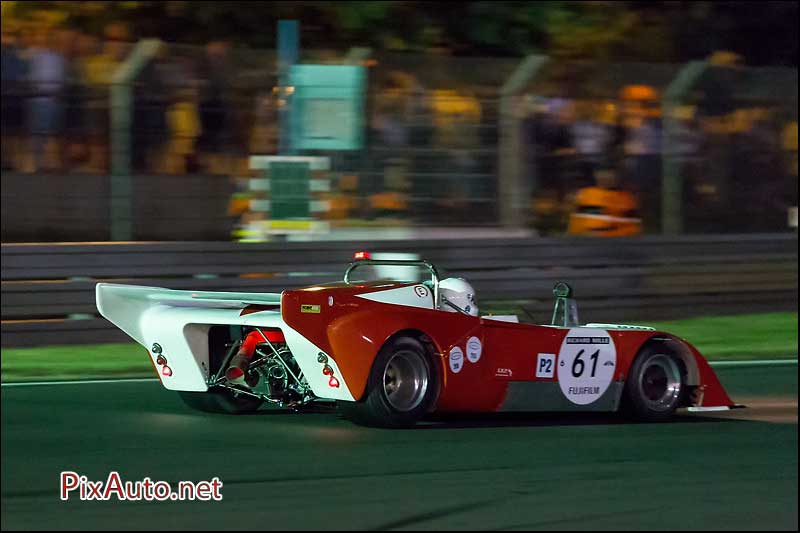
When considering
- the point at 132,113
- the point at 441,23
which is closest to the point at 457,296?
the point at 132,113

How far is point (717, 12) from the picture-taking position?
74.8ft

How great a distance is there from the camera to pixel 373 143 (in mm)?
13773

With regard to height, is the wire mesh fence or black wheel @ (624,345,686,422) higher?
the wire mesh fence

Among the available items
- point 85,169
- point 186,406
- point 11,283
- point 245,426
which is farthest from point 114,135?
point 245,426

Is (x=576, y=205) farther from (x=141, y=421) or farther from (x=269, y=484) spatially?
(x=269, y=484)

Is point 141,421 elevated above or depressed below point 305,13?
below

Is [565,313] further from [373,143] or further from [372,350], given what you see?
[373,143]

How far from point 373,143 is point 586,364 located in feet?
18.2

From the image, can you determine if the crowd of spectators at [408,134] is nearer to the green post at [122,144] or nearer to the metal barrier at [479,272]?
the green post at [122,144]

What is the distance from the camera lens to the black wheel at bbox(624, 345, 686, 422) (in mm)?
8945

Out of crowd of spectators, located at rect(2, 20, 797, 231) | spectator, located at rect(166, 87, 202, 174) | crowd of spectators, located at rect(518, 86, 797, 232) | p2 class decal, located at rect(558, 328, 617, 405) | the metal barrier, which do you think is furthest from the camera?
crowd of spectators, located at rect(518, 86, 797, 232)

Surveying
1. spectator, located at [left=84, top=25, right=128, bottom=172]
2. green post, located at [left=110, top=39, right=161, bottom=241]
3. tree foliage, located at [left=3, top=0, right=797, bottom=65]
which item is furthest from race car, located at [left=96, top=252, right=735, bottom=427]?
tree foliage, located at [left=3, top=0, right=797, bottom=65]

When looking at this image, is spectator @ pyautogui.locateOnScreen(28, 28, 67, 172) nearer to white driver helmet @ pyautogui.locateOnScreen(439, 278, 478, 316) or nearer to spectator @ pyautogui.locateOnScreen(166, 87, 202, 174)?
spectator @ pyautogui.locateOnScreen(166, 87, 202, 174)

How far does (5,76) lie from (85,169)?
1026 millimetres
